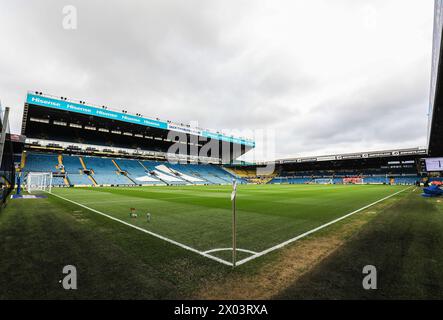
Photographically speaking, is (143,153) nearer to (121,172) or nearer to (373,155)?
(121,172)

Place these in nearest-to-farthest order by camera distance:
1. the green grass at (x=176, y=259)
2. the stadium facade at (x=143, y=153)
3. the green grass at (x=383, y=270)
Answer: the green grass at (x=383, y=270)
the green grass at (x=176, y=259)
the stadium facade at (x=143, y=153)

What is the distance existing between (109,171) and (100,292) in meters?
55.8

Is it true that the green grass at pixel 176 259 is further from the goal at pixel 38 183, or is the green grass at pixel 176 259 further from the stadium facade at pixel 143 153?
the goal at pixel 38 183

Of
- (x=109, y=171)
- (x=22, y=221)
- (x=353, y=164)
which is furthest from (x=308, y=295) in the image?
(x=353, y=164)

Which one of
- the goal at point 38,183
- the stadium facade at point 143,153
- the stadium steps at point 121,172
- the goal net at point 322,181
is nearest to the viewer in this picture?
the goal at point 38,183

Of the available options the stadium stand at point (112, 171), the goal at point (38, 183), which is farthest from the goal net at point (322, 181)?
the goal at point (38, 183)

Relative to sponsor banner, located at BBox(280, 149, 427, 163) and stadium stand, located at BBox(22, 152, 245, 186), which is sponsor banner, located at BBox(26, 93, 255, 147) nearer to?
stadium stand, located at BBox(22, 152, 245, 186)

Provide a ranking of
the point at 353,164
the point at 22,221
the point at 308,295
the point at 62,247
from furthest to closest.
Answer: the point at 353,164 → the point at 22,221 → the point at 62,247 → the point at 308,295

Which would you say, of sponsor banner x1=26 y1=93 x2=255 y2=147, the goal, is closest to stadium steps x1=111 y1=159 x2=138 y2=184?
sponsor banner x1=26 y1=93 x2=255 y2=147

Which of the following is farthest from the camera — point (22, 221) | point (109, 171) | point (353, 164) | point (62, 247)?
point (353, 164)

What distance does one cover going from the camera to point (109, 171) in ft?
172
